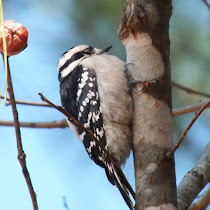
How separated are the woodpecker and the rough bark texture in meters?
0.30

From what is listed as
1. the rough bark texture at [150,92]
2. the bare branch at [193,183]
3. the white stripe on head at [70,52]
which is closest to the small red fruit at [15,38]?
the rough bark texture at [150,92]

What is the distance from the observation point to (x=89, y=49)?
2877 millimetres

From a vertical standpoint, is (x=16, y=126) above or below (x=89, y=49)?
below

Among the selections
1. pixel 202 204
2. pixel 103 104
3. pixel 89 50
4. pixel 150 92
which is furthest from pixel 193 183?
pixel 89 50

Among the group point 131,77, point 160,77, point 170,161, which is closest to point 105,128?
point 131,77

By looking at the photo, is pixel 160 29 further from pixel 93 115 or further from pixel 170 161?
pixel 93 115

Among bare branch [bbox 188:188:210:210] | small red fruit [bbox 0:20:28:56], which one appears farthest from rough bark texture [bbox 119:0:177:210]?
small red fruit [bbox 0:20:28:56]

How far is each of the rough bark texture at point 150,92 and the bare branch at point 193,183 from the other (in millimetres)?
138

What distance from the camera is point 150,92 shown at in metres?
2.01

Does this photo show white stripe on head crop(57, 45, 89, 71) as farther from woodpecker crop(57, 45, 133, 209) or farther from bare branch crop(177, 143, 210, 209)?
bare branch crop(177, 143, 210, 209)

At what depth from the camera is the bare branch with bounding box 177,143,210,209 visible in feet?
6.07

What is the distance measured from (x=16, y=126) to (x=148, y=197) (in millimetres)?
659

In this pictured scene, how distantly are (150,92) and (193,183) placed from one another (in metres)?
0.41

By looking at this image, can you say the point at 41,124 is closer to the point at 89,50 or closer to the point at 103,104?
the point at 103,104
